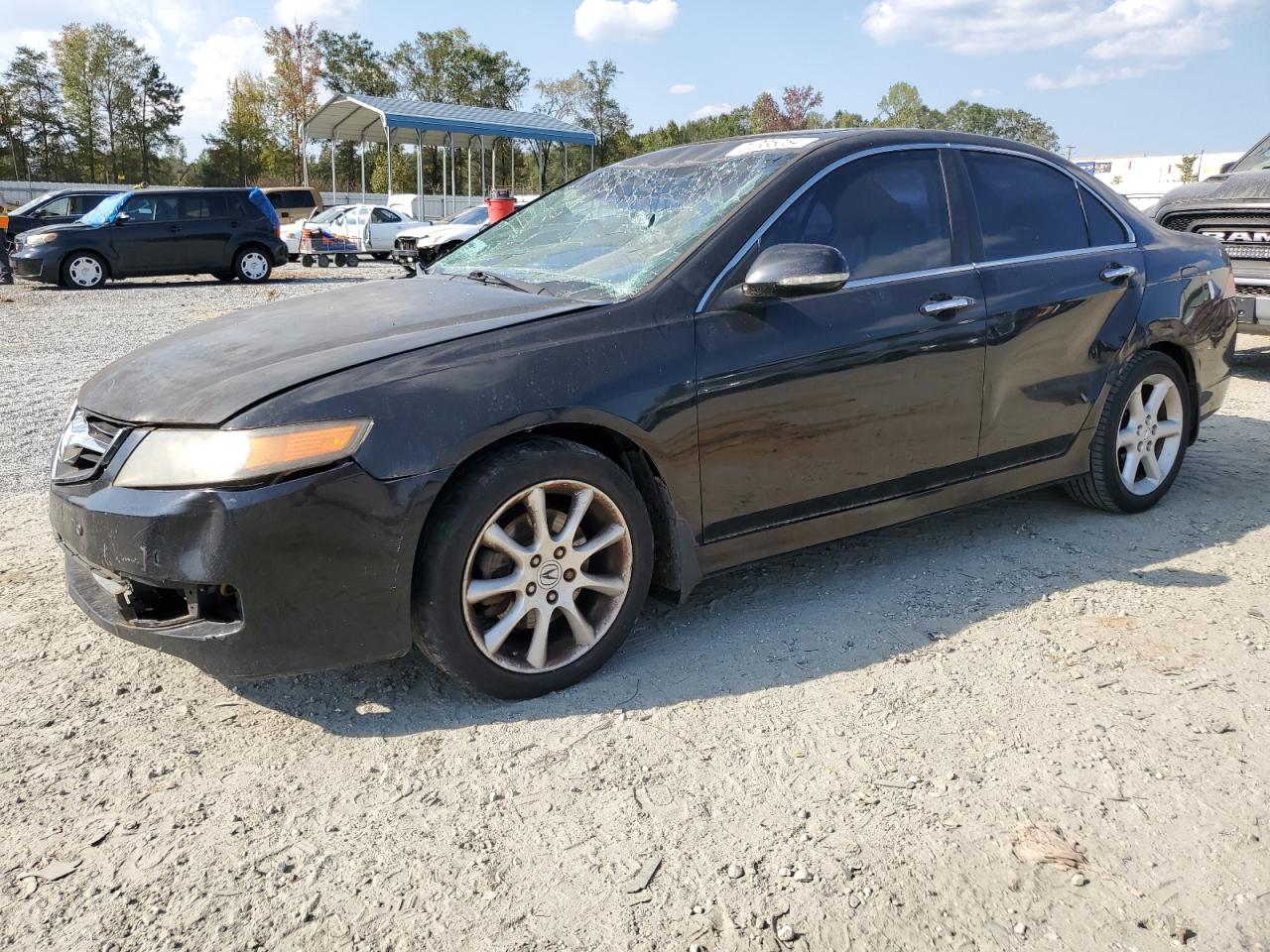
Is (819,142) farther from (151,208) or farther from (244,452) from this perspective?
(151,208)

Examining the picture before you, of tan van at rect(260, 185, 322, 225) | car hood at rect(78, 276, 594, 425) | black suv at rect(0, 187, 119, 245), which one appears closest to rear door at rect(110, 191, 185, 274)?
black suv at rect(0, 187, 119, 245)

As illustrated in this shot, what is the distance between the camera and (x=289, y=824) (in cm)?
236

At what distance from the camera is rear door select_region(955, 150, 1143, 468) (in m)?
3.84

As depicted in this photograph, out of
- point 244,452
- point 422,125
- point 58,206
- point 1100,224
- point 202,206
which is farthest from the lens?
point 422,125

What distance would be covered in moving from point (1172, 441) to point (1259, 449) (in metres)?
1.68

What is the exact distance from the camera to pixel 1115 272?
424cm

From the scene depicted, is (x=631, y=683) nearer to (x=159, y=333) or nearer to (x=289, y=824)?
(x=289, y=824)

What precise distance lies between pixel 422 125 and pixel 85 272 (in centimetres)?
1659

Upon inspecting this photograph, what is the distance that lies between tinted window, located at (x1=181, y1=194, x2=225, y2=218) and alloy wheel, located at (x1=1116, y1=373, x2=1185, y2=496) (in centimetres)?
1712

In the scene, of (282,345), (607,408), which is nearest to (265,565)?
(282,345)

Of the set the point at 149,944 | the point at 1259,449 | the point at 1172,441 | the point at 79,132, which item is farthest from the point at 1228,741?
A: the point at 79,132

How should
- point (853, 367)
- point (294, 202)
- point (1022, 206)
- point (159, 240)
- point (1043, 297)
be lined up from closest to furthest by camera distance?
point (853, 367) → point (1043, 297) → point (1022, 206) → point (159, 240) → point (294, 202)

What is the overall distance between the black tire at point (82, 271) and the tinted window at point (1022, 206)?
671 inches

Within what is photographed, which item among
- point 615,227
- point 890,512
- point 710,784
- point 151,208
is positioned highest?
point 151,208
